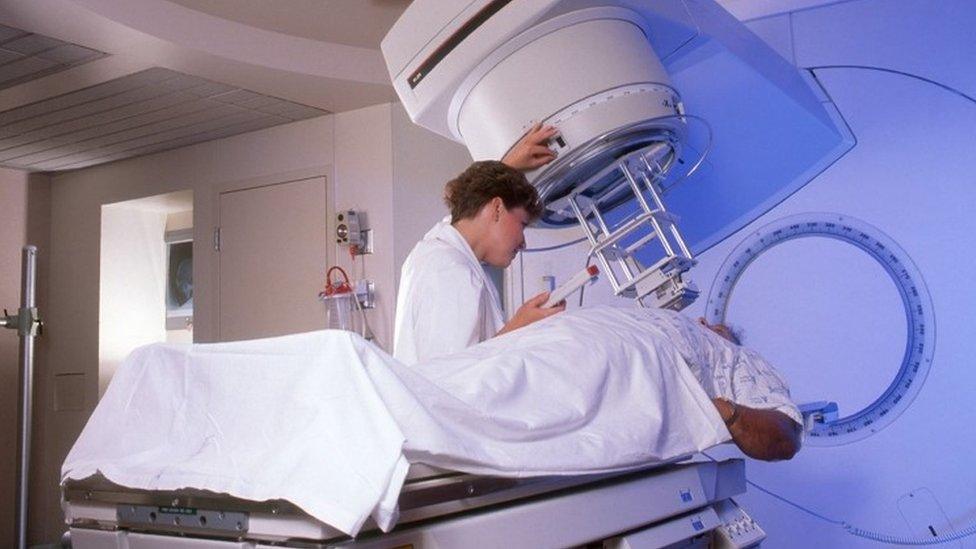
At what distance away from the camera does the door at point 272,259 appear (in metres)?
4.25

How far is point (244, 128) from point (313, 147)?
400 mm

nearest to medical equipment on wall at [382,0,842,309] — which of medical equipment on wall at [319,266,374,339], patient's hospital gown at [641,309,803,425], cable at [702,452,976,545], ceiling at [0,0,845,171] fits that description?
patient's hospital gown at [641,309,803,425]

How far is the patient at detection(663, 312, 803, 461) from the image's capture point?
1693mm

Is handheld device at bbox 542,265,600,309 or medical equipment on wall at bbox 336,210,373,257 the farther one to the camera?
medical equipment on wall at bbox 336,210,373,257

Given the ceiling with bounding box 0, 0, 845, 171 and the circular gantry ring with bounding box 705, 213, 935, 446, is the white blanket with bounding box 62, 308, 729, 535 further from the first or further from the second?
the ceiling with bounding box 0, 0, 845, 171

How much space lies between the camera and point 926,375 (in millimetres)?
2242

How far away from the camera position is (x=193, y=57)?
135 inches

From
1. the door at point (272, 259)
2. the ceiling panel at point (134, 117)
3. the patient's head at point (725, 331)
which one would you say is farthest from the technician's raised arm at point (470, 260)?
the door at point (272, 259)

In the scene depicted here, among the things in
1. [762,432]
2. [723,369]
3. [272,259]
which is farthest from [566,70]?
[272,259]

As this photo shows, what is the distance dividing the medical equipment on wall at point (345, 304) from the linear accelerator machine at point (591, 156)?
1933mm

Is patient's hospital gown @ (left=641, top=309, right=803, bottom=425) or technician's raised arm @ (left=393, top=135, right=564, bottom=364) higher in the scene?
technician's raised arm @ (left=393, top=135, right=564, bottom=364)

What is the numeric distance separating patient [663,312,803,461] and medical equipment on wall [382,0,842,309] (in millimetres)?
128

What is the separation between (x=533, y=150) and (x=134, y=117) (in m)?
2.98

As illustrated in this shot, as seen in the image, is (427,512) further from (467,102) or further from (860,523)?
(860,523)
